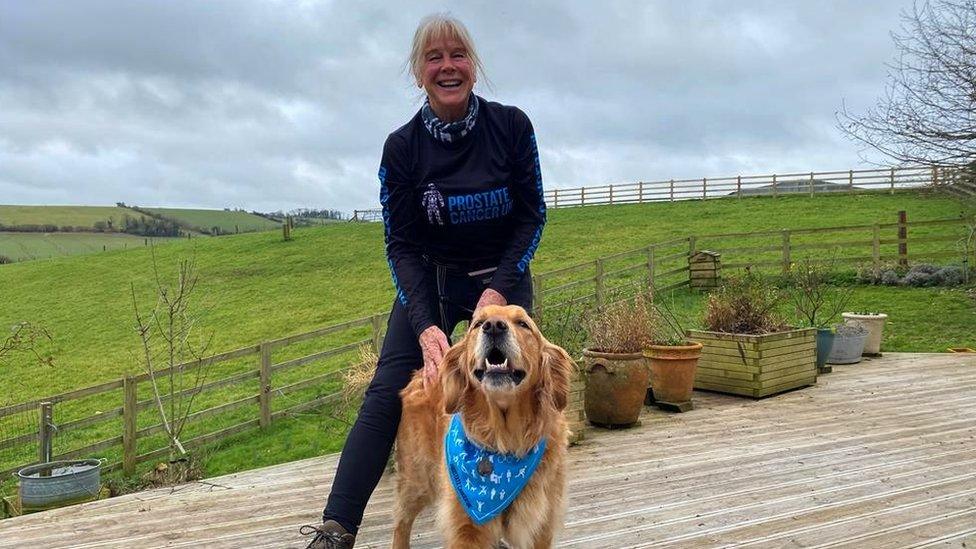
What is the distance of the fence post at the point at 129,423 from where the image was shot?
600 cm

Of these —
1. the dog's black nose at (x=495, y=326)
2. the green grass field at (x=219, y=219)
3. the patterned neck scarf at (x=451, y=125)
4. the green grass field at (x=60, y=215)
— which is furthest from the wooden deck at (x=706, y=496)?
the green grass field at (x=60, y=215)

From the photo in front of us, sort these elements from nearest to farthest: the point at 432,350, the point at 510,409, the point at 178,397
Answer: the point at 510,409 < the point at 432,350 < the point at 178,397

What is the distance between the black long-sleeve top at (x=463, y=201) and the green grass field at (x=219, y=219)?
114ft

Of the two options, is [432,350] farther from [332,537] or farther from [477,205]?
[332,537]

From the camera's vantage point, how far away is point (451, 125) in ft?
8.52

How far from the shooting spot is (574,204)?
34.1 m

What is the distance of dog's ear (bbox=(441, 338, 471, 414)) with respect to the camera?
228 centimetres

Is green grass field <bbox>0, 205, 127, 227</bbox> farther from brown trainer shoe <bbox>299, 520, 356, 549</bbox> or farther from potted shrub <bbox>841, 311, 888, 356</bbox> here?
brown trainer shoe <bbox>299, 520, 356, 549</bbox>

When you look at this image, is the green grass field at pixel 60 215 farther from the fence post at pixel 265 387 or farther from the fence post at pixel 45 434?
the fence post at pixel 45 434

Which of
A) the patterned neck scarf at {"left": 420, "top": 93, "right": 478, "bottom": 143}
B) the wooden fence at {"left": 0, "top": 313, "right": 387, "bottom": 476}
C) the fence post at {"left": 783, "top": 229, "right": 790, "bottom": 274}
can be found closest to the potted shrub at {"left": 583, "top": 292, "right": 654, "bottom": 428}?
the wooden fence at {"left": 0, "top": 313, "right": 387, "bottom": 476}

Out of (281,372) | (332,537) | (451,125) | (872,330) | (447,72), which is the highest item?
(447,72)

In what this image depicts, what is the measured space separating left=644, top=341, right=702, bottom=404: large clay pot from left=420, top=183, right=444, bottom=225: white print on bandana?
3.86 m

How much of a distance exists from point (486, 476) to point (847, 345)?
7.42m

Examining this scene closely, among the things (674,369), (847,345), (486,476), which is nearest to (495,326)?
(486,476)
